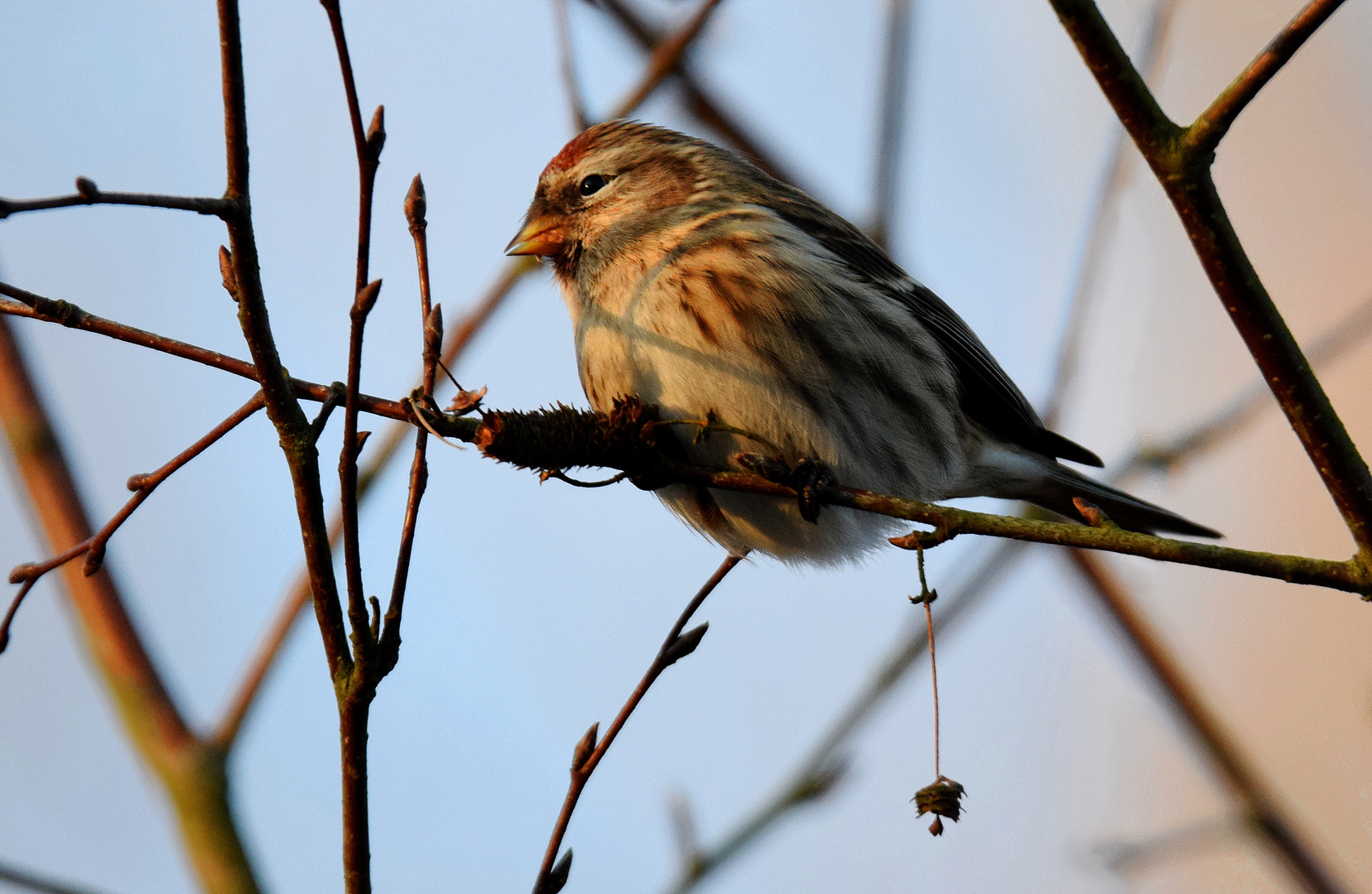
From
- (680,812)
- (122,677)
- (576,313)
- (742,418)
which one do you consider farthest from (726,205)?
(122,677)

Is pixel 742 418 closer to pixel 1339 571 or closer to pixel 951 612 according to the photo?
pixel 951 612

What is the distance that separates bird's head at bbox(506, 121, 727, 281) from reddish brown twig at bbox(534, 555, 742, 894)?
64.7 inches

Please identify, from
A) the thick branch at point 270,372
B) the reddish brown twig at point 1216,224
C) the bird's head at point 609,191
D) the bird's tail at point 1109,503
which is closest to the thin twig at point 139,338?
the thick branch at point 270,372

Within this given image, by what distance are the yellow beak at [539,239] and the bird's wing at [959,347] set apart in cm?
69

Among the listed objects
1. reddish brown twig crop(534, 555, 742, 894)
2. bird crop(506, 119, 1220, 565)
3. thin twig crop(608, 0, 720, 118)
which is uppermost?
thin twig crop(608, 0, 720, 118)

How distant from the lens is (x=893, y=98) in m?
3.41

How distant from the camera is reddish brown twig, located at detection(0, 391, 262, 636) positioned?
1.88m

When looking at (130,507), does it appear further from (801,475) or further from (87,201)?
(801,475)

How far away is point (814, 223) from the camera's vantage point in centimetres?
399

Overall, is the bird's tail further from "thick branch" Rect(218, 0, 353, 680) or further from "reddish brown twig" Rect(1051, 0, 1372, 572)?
"thick branch" Rect(218, 0, 353, 680)

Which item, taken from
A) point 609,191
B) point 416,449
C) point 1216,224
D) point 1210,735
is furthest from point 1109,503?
point 416,449

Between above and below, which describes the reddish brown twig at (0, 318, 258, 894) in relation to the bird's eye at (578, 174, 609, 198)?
below

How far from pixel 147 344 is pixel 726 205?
2256 mm

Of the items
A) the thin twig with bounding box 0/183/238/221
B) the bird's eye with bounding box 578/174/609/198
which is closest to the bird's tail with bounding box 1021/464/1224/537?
the bird's eye with bounding box 578/174/609/198
